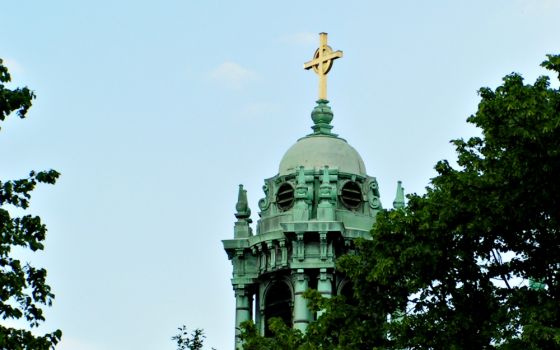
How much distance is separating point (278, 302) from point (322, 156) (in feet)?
17.7

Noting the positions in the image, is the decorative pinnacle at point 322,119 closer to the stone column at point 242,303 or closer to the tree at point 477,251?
the stone column at point 242,303

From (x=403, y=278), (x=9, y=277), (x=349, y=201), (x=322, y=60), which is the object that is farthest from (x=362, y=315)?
(x=322, y=60)

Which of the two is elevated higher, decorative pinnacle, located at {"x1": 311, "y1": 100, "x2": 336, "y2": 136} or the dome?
decorative pinnacle, located at {"x1": 311, "y1": 100, "x2": 336, "y2": 136}

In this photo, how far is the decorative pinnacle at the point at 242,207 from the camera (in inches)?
2928

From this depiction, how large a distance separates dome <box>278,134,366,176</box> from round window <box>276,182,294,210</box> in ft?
1.92

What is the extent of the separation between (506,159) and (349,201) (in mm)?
21898

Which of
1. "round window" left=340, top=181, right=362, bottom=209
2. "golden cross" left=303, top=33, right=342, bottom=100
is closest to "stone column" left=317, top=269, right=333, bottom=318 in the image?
"round window" left=340, top=181, right=362, bottom=209

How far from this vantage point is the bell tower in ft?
235

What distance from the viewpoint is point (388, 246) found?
55.2 metres

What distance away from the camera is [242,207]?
245 ft

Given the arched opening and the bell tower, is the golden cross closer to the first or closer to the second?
the bell tower

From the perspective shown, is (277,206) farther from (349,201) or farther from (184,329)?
(184,329)

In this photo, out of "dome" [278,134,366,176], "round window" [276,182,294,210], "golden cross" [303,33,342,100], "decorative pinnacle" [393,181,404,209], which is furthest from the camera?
"golden cross" [303,33,342,100]

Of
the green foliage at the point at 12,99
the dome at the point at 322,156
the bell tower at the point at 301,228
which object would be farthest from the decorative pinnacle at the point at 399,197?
the green foliage at the point at 12,99
